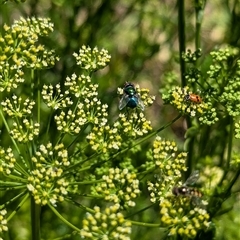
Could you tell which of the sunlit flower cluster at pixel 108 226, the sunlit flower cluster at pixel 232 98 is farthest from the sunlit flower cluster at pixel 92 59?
the sunlit flower cluster at pixel 108 226

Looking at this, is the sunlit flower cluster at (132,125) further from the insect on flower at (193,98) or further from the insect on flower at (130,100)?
the insect on flower at (193,98)

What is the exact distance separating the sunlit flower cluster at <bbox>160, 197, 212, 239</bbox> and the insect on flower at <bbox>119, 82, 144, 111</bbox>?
20.1 inches

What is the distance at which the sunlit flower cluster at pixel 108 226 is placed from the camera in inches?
87.7

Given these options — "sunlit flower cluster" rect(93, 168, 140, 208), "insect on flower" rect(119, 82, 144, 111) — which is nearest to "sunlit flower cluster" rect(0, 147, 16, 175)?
"sunlit flower cluster" rect(93, 168, 140, 208)

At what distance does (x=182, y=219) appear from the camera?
2.34m

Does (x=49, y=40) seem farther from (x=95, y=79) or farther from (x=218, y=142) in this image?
(x=218, y=142)

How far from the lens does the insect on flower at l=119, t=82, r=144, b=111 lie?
2713mm

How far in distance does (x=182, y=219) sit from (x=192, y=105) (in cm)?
58

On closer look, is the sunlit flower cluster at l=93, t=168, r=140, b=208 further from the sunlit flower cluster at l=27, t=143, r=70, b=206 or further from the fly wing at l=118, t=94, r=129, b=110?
the fly wing at l=118, t=94, r=129, b=110

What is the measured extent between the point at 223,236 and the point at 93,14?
6.22 ft

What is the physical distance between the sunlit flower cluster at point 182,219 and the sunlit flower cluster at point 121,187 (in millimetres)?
133

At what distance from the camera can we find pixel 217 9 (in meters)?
5.95

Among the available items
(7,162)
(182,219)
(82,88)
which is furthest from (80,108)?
(182,219)

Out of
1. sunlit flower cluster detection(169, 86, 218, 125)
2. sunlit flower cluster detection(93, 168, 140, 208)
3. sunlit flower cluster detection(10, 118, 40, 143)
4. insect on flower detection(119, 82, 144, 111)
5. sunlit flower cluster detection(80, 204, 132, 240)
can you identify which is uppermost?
insect on flower detection(119, 82, 144, 111)
